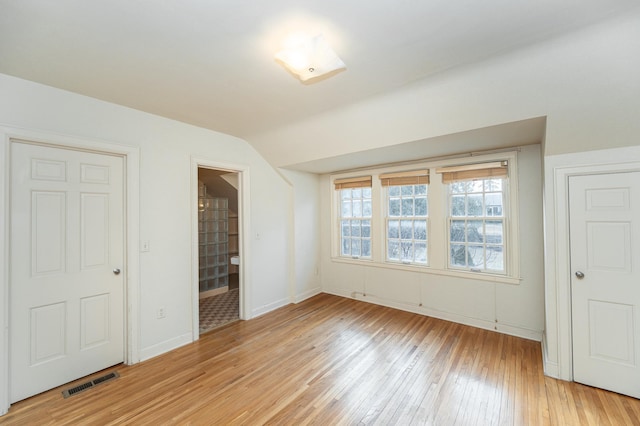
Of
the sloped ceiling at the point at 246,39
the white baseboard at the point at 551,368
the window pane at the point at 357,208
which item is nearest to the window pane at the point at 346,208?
the window pane at the point at 357,208

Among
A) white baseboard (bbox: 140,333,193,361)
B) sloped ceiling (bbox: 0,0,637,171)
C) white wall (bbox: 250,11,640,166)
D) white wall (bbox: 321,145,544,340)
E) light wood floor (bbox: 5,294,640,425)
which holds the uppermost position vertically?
sloped ceiling (bbox: 0,0,637,171)

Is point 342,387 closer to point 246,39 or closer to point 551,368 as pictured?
point 551,368

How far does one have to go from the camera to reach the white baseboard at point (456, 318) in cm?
306

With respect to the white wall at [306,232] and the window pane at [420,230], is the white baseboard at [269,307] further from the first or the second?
the window pane at [420,230]

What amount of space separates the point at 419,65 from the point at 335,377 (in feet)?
8.73

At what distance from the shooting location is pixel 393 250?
4.17m

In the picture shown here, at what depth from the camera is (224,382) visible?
2352 millimetres

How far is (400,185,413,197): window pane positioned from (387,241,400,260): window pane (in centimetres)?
76

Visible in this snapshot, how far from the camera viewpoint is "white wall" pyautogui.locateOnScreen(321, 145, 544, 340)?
3.01m

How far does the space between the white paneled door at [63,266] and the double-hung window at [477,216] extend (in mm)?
3861

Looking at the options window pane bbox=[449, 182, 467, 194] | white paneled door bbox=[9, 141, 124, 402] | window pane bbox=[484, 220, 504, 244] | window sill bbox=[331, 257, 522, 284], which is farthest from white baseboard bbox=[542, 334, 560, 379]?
white paneled door bbox=[9, 141, 124, 402]

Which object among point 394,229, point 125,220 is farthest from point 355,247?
point 125,220

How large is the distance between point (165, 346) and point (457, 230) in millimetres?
3766

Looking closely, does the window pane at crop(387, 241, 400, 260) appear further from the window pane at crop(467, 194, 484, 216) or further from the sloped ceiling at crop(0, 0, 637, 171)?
the sloped ceiling at crop(0, 0, 637, 171)
